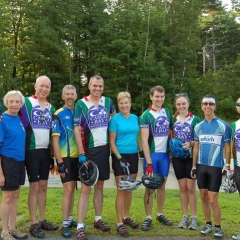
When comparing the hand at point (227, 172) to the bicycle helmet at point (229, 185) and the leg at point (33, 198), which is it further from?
the leg at point (33, 198)

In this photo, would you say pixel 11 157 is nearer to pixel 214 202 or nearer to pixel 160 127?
pixel 160 127

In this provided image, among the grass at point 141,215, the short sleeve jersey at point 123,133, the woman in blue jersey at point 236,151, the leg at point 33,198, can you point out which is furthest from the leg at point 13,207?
the woman in blue jersey at point 236,151

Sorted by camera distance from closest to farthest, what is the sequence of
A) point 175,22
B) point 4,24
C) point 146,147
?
point 146,147, point 4,24, point 175,22

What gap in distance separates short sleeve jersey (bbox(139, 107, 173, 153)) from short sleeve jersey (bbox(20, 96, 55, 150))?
58.1 inches

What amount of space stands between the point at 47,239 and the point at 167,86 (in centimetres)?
2790

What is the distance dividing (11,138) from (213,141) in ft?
9.47

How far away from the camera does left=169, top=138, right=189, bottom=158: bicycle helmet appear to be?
5.49m

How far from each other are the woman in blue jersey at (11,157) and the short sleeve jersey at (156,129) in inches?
74.7

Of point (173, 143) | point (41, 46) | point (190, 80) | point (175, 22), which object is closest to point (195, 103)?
point (190, 80)

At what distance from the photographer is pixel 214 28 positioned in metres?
45.9

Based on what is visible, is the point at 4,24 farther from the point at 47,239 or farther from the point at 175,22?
the point at 47,239

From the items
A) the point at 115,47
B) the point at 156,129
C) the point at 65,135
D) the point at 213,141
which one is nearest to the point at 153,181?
the point at 156,129

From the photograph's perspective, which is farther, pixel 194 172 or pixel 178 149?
pixel 178 149

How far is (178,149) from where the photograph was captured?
549cm
